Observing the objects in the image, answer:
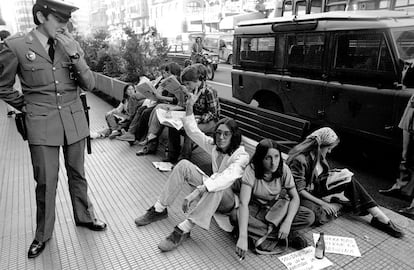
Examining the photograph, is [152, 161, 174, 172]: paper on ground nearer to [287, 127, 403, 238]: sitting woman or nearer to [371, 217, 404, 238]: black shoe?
[287, 127, 403, 238]: sitting woman

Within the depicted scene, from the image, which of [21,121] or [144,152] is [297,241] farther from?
[144,152]

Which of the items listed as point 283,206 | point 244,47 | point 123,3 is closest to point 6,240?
point 283,206

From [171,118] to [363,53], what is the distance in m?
3.02

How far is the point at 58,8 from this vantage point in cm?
244

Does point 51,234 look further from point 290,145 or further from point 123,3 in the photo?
point 123,3

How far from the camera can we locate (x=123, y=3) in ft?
275

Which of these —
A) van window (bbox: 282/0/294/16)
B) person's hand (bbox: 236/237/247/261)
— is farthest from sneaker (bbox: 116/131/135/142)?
van window (bbox: 282/0/294/16)

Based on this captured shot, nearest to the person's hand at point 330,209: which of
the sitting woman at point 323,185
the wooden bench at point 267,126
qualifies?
the sitting woman at point 323,185

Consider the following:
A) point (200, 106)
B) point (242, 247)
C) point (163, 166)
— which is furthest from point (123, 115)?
point (242, 247)

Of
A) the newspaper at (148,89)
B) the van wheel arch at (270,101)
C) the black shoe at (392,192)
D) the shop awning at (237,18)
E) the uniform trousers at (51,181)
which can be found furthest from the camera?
the shop awning at (237,18)

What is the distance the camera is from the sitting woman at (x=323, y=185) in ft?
10.0

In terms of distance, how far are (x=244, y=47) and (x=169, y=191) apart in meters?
4.88

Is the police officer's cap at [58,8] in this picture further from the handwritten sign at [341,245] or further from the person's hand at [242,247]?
the handwritten sign at [341,245]

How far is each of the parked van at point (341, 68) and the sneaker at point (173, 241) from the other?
339 centimetres
